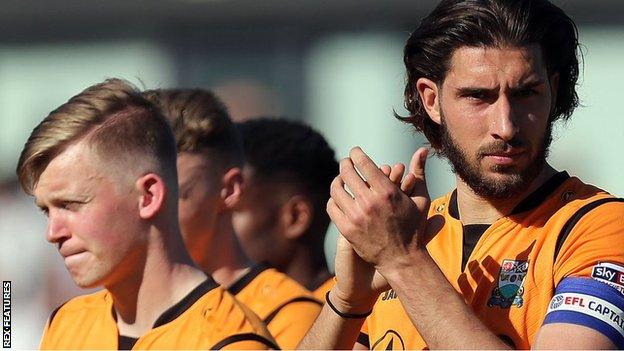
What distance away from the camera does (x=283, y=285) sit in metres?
2.97

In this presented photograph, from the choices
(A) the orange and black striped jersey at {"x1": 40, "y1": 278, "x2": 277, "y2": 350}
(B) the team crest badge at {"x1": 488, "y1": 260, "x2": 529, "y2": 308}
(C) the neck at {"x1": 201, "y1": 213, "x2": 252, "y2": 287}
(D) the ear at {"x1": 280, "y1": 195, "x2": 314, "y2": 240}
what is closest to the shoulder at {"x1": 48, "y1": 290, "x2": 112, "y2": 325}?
(A) the orange and black striped jersey at {"x1": 40, "y1": 278, "x2": 277, "y2": 350}

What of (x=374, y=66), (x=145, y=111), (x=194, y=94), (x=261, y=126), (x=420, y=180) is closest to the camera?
(x=420, y=180)

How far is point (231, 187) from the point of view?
119 inches

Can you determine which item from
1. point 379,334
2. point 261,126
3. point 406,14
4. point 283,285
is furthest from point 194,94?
point 379,334

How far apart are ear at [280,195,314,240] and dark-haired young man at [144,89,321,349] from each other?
0.21m

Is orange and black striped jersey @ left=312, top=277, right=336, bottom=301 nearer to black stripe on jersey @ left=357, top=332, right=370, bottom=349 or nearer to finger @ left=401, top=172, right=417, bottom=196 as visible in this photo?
black stripe on jersey @ left=357, top=332, right=370, bottom=349

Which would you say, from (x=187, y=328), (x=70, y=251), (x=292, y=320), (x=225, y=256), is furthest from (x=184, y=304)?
(x=225, y=256)

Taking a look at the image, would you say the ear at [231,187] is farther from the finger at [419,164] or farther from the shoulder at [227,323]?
the finger at [419,164]

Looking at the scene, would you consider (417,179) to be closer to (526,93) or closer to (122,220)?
(526,93)

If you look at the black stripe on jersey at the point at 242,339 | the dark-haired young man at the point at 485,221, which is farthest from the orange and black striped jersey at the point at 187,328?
the dark-haired young man at the point at 485,221

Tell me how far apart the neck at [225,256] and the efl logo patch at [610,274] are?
140cm

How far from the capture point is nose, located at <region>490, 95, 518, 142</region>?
1.83m

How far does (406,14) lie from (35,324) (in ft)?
5.23

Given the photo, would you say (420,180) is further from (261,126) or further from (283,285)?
(261,126)
